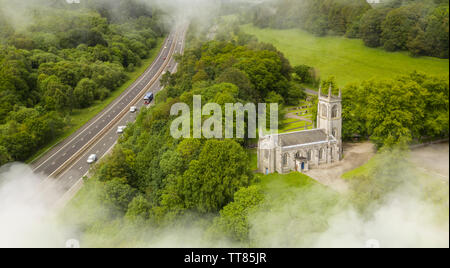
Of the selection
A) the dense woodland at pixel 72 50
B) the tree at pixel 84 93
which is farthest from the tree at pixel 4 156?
the tree at pixel 84 93

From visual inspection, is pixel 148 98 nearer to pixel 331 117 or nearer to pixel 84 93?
pixel 84 93

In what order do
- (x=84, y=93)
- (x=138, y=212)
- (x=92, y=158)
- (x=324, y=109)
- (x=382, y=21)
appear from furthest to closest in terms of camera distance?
(x=84, y=93) < (x=92, y=158) < (x=324, y=109) < (x=138, y=212) < (x=382, y=21)

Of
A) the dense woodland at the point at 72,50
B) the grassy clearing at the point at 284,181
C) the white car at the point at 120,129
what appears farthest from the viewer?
the dense woodland at the point at 72,50

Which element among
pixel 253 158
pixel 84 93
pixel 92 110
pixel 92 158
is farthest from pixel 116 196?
pixel 84 93

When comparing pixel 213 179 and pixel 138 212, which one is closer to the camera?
pixel 138 212

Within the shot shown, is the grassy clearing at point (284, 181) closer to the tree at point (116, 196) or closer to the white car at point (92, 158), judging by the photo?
the tree at point (116, 196)

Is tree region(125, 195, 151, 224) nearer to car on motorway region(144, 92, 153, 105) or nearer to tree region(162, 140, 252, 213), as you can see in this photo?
tree region(162, 140, 252, 213)
